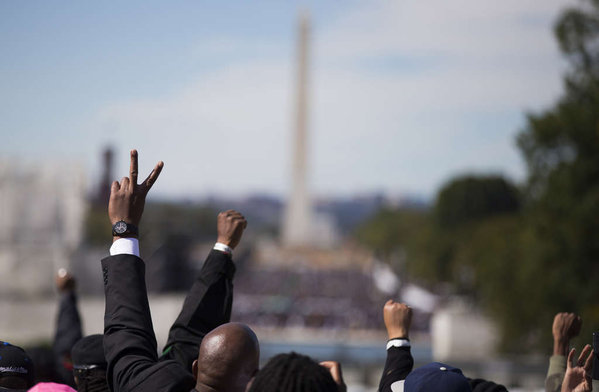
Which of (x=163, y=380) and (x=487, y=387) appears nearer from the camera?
(x=163, y=380)

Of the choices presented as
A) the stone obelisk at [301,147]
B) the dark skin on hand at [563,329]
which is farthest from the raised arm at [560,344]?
the stone obelisk at [301,147]

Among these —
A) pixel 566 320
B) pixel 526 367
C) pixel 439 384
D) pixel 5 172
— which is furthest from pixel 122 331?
pixel 5 172

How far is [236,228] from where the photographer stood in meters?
4.01

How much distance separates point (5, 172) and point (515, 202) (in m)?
40.1

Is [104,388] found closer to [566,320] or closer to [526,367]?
[566,320]

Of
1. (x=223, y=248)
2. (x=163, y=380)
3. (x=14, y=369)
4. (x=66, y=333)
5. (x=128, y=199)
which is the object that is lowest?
(x=66, y=333)

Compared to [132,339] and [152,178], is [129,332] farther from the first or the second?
[152,178]

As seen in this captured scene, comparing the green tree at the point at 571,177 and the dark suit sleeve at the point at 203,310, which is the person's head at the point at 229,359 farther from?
the green tree at the point at 571,177

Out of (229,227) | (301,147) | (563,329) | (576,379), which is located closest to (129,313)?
(229,227)

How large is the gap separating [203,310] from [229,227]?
408 mm

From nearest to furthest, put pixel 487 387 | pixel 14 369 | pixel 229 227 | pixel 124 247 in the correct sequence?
pixel 124 247, pixel 487 387, pixel 14 369, pixel 229 227

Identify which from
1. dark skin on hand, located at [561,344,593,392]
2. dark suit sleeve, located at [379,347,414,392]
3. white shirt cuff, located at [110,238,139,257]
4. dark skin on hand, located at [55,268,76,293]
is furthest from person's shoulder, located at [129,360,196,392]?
dark skin on hand, located at [55,268,76,293]

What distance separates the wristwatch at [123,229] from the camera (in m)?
3.04

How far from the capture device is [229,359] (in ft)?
9.30
